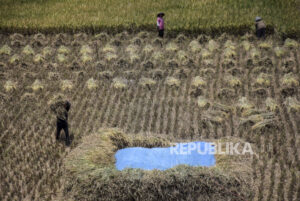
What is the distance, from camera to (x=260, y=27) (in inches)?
465

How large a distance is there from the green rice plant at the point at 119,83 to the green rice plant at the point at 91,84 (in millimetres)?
434

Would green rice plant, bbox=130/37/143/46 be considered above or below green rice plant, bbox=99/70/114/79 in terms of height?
above

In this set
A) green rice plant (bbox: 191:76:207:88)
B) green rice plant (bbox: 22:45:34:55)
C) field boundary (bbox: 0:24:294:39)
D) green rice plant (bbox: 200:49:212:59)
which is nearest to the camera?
green rice plant (bbox: 191:76:207:88)

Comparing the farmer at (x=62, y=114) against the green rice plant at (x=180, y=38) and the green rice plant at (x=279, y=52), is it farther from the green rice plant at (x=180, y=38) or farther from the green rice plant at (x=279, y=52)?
the green rice plant at (x=279, y=52)

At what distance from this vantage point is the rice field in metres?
6.73

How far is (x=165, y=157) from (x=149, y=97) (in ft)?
11.4

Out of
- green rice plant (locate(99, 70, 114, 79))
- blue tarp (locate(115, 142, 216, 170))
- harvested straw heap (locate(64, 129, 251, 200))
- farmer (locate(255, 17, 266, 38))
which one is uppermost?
farmer (locate(255, 17, 266, 38))

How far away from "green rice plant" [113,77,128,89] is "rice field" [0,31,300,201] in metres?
0.03

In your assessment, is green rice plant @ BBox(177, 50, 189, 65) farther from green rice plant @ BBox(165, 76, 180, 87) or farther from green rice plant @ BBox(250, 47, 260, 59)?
green rice plant @ BBox(250, 47, 260, 59)

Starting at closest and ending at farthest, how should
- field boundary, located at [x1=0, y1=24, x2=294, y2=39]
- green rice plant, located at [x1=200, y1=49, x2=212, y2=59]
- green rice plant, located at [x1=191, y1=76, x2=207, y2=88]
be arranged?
1. green rice plant, located at [x1=191, y1=76, x2=207, y2=88]
2. green rice plant, located at [x1=200, y1=49, x2=212, y2=59]
3. field boundary, located at [x1=0, y1=24, x2=294, y2=39]

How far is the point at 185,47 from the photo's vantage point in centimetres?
1184

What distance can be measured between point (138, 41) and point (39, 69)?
3052 mm

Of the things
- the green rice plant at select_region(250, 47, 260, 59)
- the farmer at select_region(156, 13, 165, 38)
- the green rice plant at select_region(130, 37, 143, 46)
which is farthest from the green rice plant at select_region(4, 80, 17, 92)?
the green rice plant at select_region(250, 47, 260, 59)

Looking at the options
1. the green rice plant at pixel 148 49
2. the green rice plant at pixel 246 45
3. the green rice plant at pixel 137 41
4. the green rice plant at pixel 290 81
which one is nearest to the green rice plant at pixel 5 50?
the green rice plant at pixel 137 41
